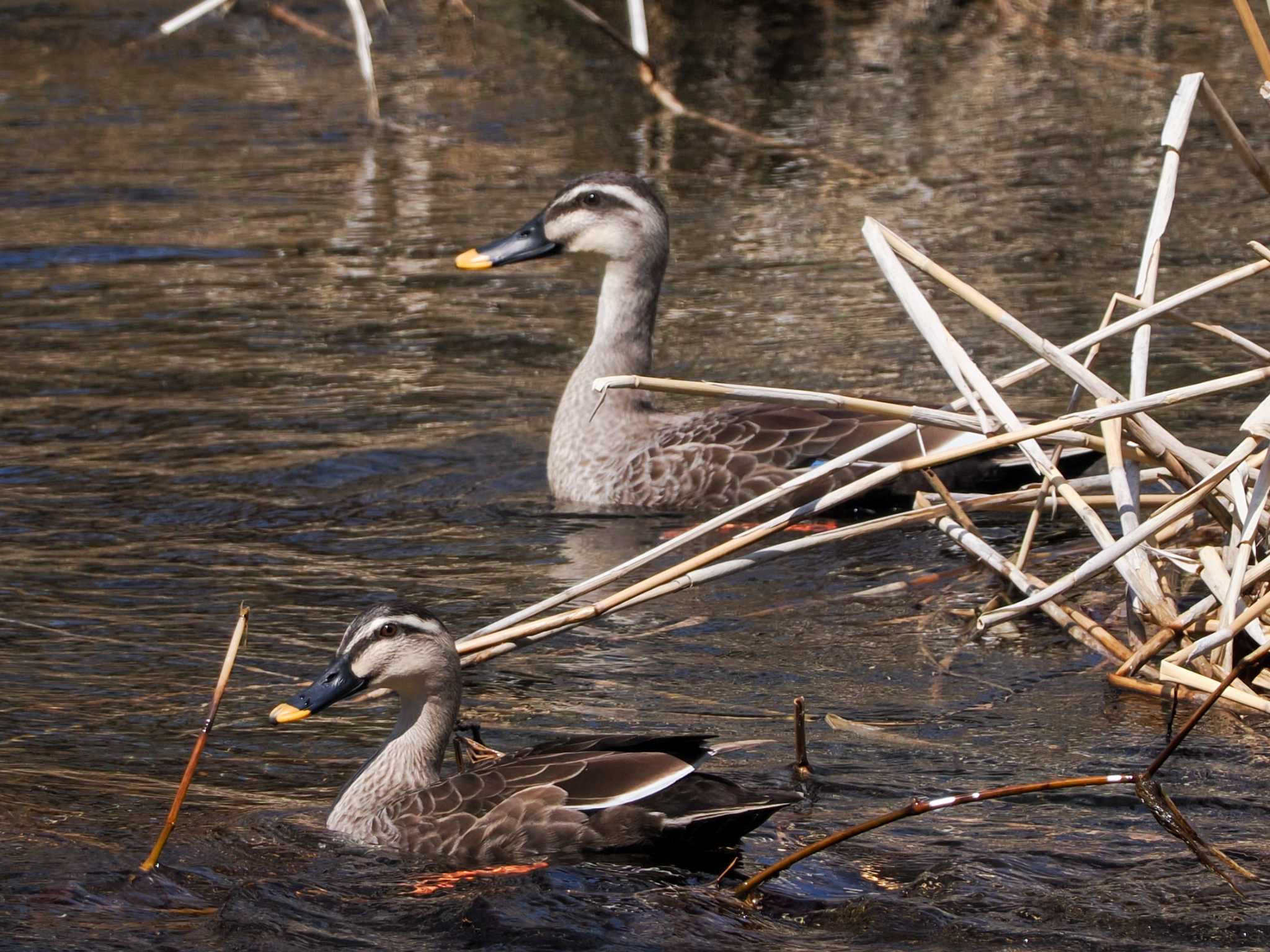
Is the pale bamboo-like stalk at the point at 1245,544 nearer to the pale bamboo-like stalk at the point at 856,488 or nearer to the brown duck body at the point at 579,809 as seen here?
the pale bamboo-like stalk at the point at 856,488

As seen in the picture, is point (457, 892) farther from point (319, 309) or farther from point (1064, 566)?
point (319, 309)

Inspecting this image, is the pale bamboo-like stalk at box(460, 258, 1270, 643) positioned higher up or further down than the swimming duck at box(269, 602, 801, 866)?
higher up

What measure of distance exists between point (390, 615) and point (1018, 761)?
1859 millimetres

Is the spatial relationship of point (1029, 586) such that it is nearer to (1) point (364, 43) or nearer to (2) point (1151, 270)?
(2) point (1151, 270)

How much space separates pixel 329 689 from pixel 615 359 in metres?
4.09

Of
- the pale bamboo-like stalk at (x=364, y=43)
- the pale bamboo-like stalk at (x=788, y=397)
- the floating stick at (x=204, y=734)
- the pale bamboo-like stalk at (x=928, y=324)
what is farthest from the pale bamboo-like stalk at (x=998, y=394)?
the pale bamboo-like stalk at (x=364, y=43)

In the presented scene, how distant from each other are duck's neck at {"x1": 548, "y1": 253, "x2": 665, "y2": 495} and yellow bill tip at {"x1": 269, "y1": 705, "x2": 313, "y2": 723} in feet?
12.0

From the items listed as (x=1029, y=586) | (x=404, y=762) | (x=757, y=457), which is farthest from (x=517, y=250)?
(x=404, y=762)

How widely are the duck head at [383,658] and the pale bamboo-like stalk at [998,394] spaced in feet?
5.78

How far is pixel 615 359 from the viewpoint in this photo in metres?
9.54

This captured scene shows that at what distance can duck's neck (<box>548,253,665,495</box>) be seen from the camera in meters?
9.21

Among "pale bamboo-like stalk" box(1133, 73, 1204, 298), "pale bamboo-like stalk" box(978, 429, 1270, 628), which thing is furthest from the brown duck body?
"pale bamboo-like stalk" box(1133, 73, 1204, 298)

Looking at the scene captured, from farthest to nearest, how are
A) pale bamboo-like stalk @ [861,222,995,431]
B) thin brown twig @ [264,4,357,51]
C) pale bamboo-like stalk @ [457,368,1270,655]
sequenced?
thin brown twig @ [264,4,357,51] < pale bamboo-like stalk @ [861,222,995,431] < pale bamboo-like stalk @ [457,368,1270,655]

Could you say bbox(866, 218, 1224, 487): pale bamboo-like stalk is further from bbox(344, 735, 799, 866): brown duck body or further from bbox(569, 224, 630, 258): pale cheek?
bbox(569, 224, 630, 258): pale cheek
